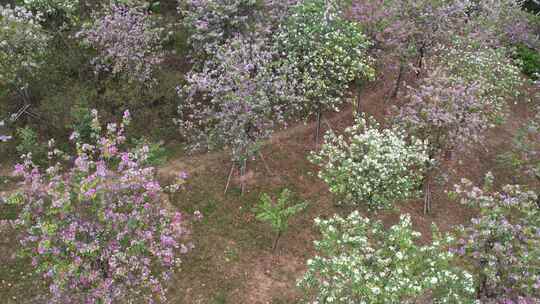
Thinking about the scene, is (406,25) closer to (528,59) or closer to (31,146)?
(528,59)

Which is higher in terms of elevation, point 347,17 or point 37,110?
point 347,17

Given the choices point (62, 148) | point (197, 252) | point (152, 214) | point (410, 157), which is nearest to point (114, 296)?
point (152, 214)

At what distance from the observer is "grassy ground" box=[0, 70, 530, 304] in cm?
1617

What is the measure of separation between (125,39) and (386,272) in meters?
15.1

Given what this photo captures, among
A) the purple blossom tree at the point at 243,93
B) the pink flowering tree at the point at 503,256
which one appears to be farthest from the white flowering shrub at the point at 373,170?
the purple blossom tree at the point at 243,93

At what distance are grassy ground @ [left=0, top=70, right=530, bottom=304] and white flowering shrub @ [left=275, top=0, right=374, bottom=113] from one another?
3.59 meters

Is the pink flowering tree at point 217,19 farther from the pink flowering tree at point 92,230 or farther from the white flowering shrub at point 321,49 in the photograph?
A: the pink flowering tree at point 92,230

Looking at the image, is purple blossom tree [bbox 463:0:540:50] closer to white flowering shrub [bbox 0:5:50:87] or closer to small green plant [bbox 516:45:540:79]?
small green plant [bbox 516:45:540:79]

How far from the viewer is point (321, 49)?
1888 cm

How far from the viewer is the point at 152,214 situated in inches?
480

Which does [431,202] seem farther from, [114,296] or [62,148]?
[62,148]

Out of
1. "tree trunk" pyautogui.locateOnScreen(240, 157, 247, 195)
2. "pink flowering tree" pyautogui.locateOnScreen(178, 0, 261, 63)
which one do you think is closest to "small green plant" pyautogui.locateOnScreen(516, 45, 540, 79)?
"pink flowering tree" pyautogui.locateOnScreen(178, 0, 261, 63)

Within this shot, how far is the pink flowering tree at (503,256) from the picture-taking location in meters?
11.3

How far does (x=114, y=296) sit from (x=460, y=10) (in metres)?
20.2
